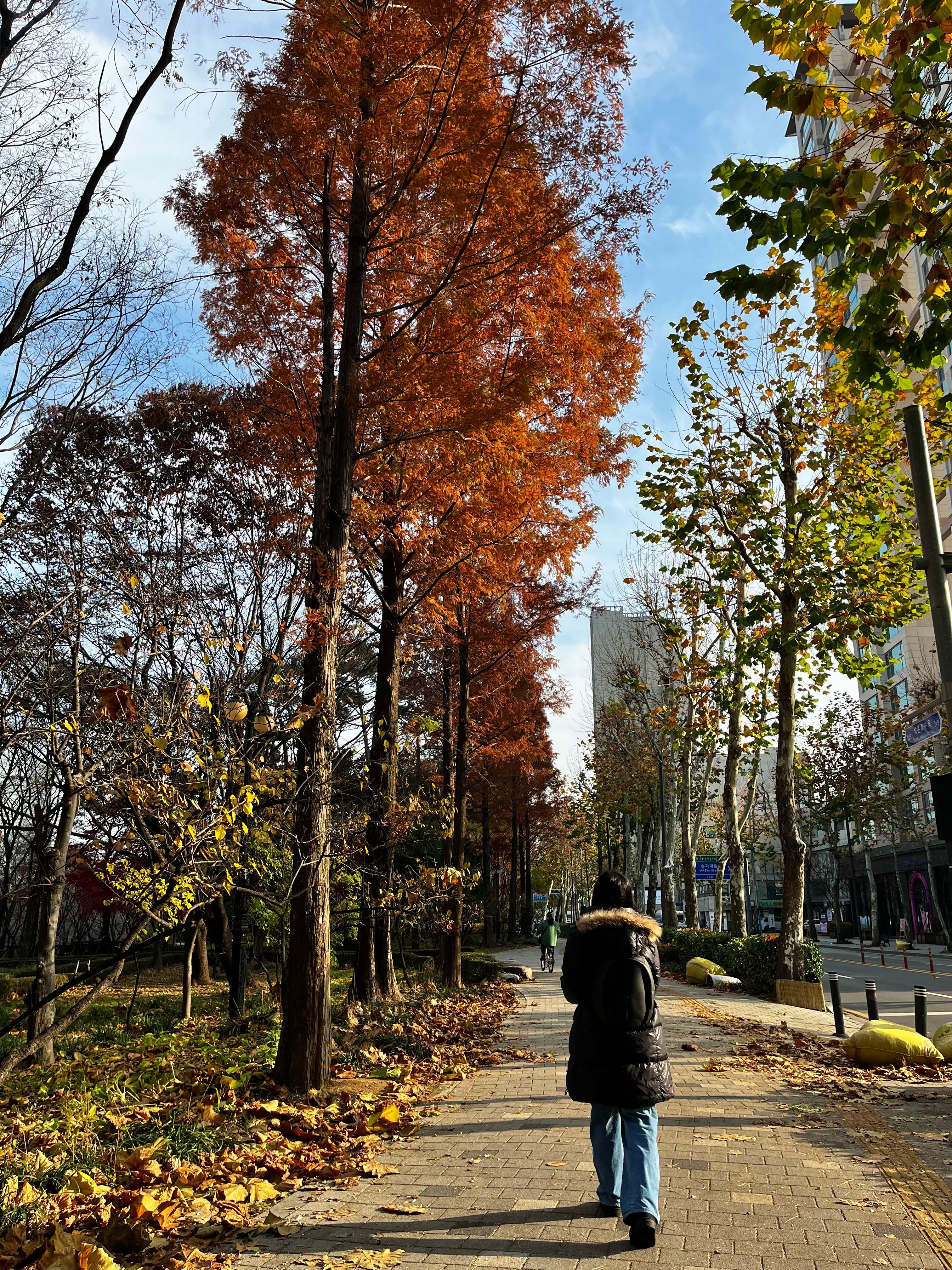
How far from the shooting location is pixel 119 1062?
9539 millimetres

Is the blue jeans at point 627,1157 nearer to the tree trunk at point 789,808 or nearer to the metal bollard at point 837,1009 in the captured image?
the metal bollard at point 837,1009

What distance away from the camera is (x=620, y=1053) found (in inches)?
184

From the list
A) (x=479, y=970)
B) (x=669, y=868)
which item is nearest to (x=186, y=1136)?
(x=479, y=970)

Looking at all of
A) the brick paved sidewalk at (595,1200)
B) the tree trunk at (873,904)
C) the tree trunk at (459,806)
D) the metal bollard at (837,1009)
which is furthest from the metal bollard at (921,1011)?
the tree trunk at (873,904)

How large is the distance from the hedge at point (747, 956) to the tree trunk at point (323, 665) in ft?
38.6

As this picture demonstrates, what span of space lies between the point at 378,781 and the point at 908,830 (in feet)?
125

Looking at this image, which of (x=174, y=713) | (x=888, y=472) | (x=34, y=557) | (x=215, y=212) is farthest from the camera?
(x=888, y=472)

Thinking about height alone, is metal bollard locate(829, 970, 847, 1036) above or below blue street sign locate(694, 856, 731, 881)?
below

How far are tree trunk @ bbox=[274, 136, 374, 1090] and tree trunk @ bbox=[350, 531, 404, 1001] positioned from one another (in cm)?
315

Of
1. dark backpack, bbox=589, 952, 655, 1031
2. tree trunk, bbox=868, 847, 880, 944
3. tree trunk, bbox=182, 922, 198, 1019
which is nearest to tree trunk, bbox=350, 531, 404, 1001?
tree trunk, bbox=182, 922, 198, 1019

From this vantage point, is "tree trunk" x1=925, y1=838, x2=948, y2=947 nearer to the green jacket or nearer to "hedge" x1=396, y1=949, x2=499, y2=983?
the green jacket

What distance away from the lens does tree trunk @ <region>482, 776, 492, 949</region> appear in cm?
3800

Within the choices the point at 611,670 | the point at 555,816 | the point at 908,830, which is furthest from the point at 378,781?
the point at 908,830

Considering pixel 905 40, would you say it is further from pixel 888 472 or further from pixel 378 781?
pixel 888 472
